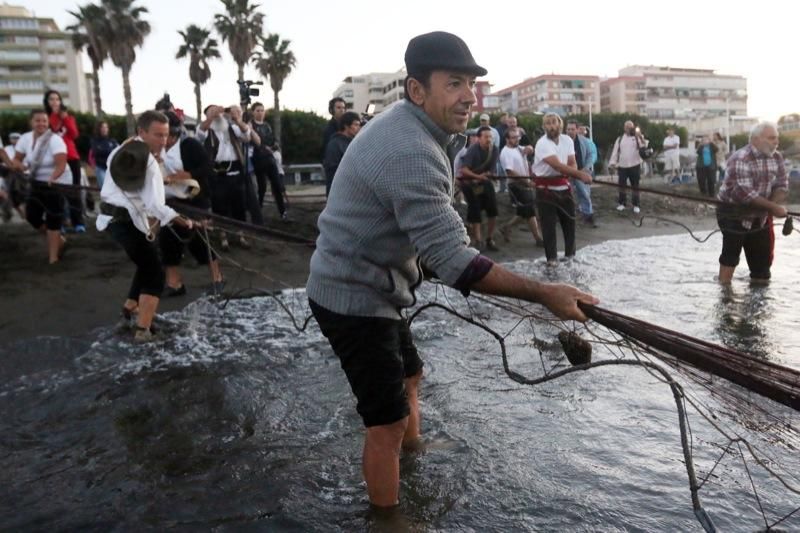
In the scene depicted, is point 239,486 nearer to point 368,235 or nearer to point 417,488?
point 417,488

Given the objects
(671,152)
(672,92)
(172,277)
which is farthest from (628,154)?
(672,92)

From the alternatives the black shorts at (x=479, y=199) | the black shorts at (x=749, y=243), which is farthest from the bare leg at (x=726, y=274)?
the black shorts at (x=479, y=199)

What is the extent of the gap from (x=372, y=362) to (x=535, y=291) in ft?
2.22

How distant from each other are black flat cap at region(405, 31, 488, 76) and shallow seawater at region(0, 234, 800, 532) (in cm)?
156

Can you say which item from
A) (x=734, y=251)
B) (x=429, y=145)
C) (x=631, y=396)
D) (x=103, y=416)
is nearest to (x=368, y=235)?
(x=429, y=145)

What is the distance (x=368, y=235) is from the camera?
93.0 inches

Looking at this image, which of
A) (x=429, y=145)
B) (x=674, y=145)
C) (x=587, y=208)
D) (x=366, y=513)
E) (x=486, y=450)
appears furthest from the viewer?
(x=674, y=145)

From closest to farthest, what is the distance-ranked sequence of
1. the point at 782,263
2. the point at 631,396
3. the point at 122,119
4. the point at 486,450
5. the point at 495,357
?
the point at 486,450, the point at 631,396, the point at 495,357, the point at 782,263, the point at 122,119

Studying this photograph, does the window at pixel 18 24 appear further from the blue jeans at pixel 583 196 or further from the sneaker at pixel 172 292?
the sneaker at pixel 172 292

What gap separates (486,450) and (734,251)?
5044 mm

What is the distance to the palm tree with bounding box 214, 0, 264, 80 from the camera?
40.5m

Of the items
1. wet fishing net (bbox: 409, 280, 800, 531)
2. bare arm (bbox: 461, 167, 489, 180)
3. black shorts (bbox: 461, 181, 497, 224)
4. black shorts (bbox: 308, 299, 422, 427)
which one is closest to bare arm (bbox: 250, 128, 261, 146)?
bare arm (bbox: 461, 167, 489, 180)

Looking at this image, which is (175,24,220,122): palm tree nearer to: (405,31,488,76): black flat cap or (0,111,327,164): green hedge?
(0,111,327,164): green hedge

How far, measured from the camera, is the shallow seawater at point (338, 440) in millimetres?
2795
